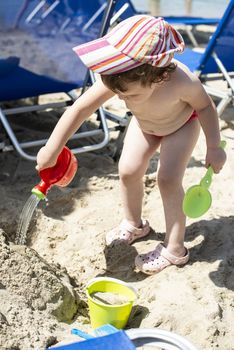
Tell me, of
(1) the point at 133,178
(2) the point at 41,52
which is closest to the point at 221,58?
(2) the point at 41,52

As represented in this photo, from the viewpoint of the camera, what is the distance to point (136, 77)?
7.00 feet

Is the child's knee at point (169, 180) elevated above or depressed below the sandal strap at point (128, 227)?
above

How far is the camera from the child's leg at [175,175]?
2539 mm

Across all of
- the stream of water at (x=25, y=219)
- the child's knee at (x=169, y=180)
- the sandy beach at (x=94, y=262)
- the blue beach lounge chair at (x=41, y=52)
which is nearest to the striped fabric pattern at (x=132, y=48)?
the child's knee at (x=169, y=180)

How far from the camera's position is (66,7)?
3480 millimetres

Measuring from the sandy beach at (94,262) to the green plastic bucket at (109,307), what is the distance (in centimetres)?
9

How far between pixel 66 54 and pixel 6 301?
72.7 inches

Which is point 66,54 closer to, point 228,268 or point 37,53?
point 37,53

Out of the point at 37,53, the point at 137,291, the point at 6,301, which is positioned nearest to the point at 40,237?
the point at 137,291

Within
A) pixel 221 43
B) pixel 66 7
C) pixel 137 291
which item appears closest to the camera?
pixel 137 291

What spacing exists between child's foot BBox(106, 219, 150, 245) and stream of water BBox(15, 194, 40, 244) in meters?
0.37

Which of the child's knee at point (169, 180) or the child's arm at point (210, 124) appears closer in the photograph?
the child's arm at point (210, 124)

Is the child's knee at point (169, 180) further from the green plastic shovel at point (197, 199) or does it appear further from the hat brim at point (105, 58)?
the hat brim at point (105, 58)

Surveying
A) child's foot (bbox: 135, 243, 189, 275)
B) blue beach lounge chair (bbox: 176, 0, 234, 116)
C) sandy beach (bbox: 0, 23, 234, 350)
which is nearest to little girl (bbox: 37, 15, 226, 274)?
child's foot (bbox: 135, 243, 189, 275)
